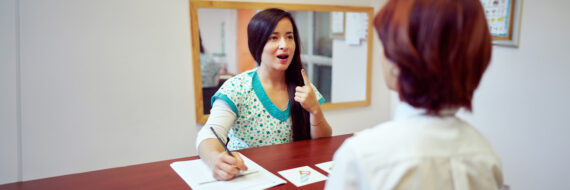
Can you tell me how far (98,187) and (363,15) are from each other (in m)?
2.47

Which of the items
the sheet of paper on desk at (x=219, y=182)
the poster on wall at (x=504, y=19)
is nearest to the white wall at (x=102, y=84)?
the sheet of paper on desk at (x=219, y=182)

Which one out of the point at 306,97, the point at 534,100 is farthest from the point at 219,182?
Answer: the point at 534,100

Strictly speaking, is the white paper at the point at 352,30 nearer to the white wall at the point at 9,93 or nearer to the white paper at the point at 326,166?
the white paper at the point at 326,166

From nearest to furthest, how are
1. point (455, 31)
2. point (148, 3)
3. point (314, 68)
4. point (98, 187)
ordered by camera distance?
point (455, 31) < point (98, 187) < point (148, 3) < point (314, 68)

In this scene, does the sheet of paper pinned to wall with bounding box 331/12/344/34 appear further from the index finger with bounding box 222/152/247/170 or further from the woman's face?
the index finger with bounding box 222/152/247/170

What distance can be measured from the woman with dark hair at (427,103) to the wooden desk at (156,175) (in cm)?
54

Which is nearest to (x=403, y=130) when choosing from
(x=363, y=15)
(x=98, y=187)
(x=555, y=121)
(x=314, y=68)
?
(x=98, y=187)

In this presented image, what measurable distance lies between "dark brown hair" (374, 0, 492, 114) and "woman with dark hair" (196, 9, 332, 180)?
927mm

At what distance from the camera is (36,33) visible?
2.08 metres

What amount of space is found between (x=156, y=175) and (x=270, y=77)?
28.3 inches

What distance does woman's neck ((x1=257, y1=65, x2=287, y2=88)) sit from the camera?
173cm

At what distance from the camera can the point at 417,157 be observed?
1.98 feet

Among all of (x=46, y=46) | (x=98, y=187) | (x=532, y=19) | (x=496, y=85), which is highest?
(x=532, y=19)

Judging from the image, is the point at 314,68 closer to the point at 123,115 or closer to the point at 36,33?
the point at 123,115
